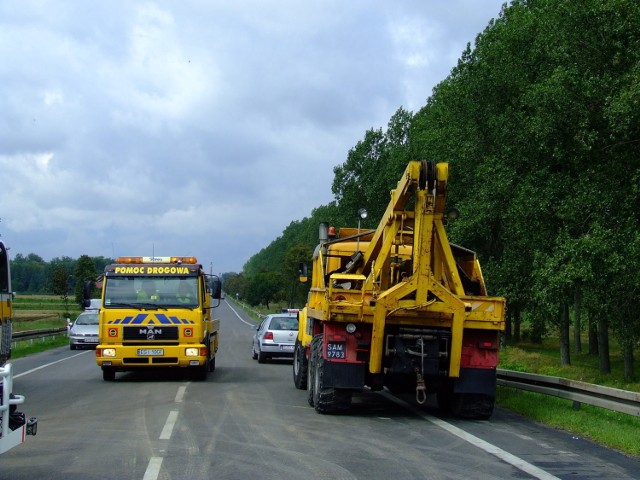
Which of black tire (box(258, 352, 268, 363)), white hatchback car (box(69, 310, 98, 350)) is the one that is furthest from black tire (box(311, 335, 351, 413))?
white hatchback car (box(69, 310, 98, 350))

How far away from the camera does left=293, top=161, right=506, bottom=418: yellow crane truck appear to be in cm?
1170

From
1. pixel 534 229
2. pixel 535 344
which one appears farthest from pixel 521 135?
pixel 535 344

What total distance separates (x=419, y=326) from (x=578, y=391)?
2.54 meters

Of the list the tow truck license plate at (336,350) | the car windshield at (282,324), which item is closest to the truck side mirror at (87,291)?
the tow truck license plate at (336,350)

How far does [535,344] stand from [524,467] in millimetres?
41731

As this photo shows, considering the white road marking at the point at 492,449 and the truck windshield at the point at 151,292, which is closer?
the white road marking at the point at 492,449

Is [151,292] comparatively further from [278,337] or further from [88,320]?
[88,320]

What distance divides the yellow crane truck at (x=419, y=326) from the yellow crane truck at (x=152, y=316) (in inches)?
215

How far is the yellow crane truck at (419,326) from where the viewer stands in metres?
11.7

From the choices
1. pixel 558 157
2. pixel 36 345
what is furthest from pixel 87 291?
pixel 36 345

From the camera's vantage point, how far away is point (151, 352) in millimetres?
17172

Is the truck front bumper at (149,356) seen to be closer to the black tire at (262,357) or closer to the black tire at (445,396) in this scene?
the black tire at (445,396)

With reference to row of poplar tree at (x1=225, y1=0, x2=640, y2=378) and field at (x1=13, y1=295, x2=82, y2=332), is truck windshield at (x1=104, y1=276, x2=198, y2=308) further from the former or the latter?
field at (x1=13, y1=295, x2=82, y2=332)

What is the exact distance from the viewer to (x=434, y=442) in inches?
390
